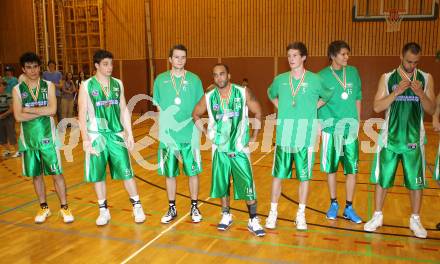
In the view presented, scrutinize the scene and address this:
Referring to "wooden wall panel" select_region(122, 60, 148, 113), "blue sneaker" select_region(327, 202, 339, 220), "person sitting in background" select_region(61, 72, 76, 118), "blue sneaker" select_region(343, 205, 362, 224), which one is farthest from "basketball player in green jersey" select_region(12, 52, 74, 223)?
"wooden wall panel" select_region(122, 60, 148, 113)

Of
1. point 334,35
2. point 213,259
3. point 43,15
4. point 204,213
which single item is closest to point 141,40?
point 43,15

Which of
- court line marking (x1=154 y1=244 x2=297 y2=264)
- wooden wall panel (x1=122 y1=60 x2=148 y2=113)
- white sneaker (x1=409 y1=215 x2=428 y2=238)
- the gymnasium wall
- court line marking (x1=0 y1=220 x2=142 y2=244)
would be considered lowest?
court line marking (x1=154 y1=244 x2=297 y2=264)

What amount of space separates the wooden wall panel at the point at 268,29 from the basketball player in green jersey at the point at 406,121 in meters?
11.5

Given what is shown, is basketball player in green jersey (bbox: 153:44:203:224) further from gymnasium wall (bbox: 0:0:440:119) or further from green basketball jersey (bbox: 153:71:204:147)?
gymnasium wall (bbox: 0:0:440:119)

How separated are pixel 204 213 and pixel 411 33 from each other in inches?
489

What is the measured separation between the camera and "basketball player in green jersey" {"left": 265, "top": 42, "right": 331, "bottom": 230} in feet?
15.5

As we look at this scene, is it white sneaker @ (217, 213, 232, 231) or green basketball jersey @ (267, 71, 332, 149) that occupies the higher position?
green basketball jersey @ (267, 71, 332, 149)

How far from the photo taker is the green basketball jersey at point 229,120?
4730 mm

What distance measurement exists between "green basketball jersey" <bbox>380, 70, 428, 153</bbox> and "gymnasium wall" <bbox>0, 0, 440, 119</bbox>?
11417 mm

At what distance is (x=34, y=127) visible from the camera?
5.20 m

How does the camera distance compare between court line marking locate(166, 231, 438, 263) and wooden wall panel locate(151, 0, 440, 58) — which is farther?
wooden wall panel locate(151, 0, 440, 58)

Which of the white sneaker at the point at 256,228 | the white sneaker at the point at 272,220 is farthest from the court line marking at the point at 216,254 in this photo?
the white sneaker at the point at 272,220

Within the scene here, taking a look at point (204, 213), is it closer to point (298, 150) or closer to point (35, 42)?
point (298, 150)

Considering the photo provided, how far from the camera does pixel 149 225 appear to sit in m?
5.33
